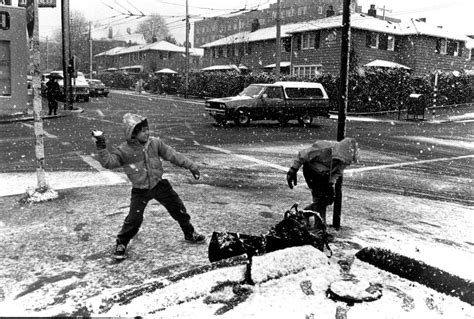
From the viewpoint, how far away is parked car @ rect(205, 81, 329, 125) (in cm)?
1797

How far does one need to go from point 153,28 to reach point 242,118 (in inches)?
4019

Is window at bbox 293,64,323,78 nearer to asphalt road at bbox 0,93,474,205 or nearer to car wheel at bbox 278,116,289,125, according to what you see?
asphalt road at bbox 0,93,474,205

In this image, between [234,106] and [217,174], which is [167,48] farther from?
[217,174]

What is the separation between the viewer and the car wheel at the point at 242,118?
59.4 ft

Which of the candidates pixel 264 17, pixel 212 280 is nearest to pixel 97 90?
pixel 212 280

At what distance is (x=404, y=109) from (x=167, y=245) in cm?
2752

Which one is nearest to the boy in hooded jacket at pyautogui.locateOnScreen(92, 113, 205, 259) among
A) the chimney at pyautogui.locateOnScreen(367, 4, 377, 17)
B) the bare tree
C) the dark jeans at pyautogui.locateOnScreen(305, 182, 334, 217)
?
the dark jeans at pyautogui.locateOnScreen(305, 182, 334, 217)

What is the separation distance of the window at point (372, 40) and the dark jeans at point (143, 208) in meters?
35.2

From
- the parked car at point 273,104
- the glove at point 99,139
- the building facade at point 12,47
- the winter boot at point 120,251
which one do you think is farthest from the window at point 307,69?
the glove at point 99,139

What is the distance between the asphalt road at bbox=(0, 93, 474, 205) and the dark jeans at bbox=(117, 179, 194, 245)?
427 cm

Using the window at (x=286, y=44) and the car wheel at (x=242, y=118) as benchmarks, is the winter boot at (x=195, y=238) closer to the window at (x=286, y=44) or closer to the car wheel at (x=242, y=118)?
the car wheel at (x=242, y=118)

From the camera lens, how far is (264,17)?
92.1 meters

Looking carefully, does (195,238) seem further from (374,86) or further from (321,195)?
(374,86)

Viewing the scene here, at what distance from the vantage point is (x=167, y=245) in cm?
469
